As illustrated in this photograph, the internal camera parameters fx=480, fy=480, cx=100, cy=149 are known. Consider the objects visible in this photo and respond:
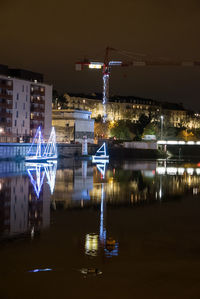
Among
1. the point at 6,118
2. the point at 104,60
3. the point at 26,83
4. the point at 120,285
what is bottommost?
the point at 120,285

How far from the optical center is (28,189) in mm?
33438

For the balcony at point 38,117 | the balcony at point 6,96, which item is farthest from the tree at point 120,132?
the balcony at point 6,96

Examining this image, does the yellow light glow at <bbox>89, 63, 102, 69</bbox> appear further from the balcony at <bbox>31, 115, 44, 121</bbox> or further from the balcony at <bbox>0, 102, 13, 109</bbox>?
the balcony at <bbox>0, 102, 13, 109</bbox>

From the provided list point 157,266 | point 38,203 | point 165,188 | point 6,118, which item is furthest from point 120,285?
point 6,118

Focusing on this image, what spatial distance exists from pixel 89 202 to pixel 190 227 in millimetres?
8599

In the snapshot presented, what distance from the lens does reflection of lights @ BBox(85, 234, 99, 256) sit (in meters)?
15.6

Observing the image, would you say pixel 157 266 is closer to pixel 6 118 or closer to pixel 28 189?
pixel 28 189

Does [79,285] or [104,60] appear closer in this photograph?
[79,285]

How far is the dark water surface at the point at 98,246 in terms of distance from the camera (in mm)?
12570

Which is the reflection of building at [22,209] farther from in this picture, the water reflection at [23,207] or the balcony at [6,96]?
the balcony at [6,96]

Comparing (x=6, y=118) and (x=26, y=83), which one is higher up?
(x=26, y=83)

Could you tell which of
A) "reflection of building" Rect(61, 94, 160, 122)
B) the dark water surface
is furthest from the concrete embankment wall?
"reflection of building" Rect(61, 94, 160, 122)

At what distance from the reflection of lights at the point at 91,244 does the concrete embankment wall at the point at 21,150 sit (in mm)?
58808

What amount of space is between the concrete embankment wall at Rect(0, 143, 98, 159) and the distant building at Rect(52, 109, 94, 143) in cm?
1196
